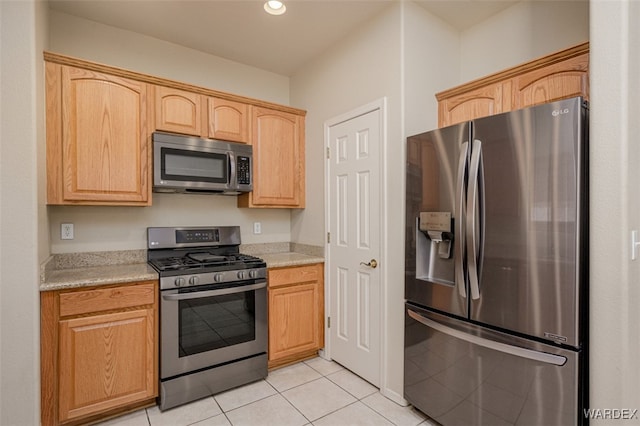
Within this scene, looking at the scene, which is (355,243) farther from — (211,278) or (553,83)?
(553,83)

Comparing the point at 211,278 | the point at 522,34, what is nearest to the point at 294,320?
the point at 211,278

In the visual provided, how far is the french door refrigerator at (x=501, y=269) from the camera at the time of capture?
4.72ft

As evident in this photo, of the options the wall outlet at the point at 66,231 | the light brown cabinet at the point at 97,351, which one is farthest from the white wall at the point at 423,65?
the wall outlet at the point at 66,231

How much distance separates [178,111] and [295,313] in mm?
1881

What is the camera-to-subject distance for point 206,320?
238cm

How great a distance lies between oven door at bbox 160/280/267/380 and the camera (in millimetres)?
2236

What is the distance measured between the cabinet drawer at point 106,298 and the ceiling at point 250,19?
1.95m

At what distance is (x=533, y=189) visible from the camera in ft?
5.06

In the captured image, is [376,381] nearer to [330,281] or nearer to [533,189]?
[330,281]

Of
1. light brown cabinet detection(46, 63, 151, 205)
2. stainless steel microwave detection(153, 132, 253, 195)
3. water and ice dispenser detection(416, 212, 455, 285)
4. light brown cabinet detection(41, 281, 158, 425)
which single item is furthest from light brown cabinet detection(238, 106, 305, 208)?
water and ice dispenser detection(416, 212, 455, 285)

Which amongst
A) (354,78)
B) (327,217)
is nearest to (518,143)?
(354,78)

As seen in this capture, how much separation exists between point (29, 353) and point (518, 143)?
8.90 ft

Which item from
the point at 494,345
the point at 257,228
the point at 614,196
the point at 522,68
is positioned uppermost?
the point at 522,68

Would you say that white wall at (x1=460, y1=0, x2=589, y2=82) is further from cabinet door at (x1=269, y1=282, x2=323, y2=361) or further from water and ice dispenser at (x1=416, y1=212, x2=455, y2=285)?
cabinet door at (x1=269, y1=282, x2=323, y2=361)
